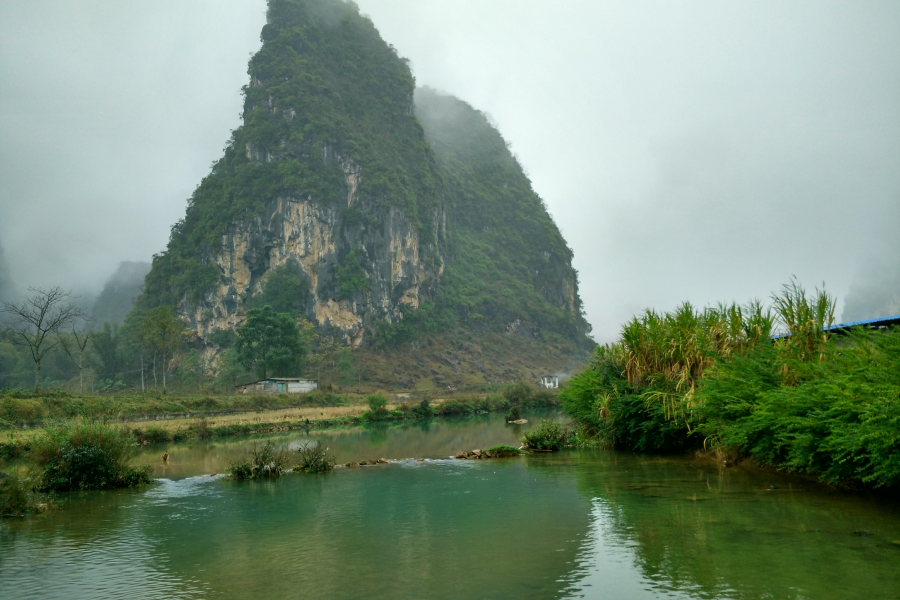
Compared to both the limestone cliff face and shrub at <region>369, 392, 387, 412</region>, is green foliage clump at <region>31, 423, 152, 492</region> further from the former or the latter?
the limestone cliff face

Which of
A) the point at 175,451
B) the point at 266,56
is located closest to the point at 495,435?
the point at 175,451

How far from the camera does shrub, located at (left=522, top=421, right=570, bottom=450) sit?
2195cm

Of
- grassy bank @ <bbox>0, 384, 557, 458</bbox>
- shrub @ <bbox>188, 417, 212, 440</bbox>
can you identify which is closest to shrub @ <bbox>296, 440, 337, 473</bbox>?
grassy bank @ <bbox>0, 384, 557, 458</bbox>

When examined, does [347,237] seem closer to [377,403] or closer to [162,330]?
[162,330]

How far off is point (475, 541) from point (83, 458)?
11.3 meters

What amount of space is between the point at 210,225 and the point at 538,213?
83.8 metres

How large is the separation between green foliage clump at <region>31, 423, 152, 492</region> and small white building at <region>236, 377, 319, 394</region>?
1918 inches

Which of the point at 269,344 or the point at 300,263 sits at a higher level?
the point at 300,263

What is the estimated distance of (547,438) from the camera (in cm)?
2206

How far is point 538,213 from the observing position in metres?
159

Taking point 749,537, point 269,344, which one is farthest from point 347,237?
point 749,537

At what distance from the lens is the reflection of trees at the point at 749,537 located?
6781 millimetres

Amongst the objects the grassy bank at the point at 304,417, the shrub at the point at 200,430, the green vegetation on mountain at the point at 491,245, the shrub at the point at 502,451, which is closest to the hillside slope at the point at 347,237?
the green vegetation on mountain at the point at 491,245

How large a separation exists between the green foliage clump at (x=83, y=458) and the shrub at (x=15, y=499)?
9.20ft
